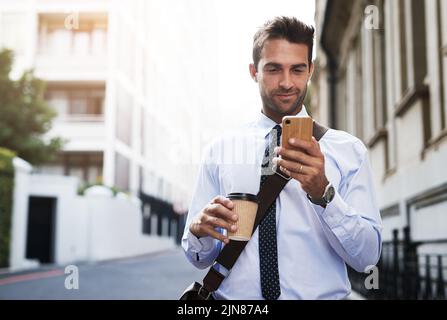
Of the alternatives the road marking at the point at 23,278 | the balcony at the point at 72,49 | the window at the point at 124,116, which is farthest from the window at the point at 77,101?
the road marking at the point at 23,278

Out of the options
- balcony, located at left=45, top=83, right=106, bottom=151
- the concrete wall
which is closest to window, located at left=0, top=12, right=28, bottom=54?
balcony, located at left=45, top=83, right=106, bottom=151

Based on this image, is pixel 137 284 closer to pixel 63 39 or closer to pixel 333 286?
pixel 333 286

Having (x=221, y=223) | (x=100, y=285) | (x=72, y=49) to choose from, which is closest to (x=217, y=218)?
(x=221, y=223)

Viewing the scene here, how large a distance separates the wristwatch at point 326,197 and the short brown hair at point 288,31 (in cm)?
41

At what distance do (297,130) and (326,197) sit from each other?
189 millimetres

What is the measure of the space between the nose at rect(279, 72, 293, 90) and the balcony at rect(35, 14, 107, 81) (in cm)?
2628

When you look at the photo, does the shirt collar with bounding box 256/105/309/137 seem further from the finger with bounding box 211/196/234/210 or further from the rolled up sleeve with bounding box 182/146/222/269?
the finger with bounding box 211/196/234/210

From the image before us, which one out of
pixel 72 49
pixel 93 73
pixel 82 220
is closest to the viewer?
pixel 82 220

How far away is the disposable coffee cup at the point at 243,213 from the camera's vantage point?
1759mm

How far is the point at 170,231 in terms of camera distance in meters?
42.6

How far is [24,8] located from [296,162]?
27.4 meters

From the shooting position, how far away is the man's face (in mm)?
1904

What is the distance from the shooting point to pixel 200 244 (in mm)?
1936

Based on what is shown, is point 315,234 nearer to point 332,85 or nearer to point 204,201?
point 204,201
